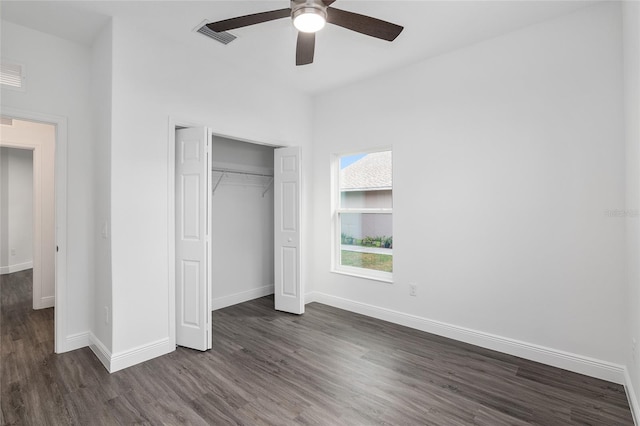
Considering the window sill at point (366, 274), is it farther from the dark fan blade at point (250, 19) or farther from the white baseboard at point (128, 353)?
the dark fan blade at point (250, 19)

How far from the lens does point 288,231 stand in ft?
13.5

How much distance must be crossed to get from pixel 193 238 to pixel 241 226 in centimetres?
152

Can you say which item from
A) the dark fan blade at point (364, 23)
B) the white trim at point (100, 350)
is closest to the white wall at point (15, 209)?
the white trim at point (100, 350)

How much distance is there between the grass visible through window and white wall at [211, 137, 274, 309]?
1270mm

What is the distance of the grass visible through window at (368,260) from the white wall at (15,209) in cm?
672

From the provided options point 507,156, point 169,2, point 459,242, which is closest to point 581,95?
point 507,156

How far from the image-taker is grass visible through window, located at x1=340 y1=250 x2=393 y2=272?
3.96 m

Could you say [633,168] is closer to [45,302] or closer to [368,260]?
[368,260]

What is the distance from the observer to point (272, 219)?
4.96 meters

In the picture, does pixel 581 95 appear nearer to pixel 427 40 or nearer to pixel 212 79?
pixel 427 40

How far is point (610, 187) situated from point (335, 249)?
9.61 ft

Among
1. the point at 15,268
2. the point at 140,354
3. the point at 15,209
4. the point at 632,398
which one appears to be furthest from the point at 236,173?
the point at 15,268

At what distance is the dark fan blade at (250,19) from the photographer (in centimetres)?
197

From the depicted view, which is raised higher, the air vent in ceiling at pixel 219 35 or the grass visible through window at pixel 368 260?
the air vent in ceiling at pixel 219 35
